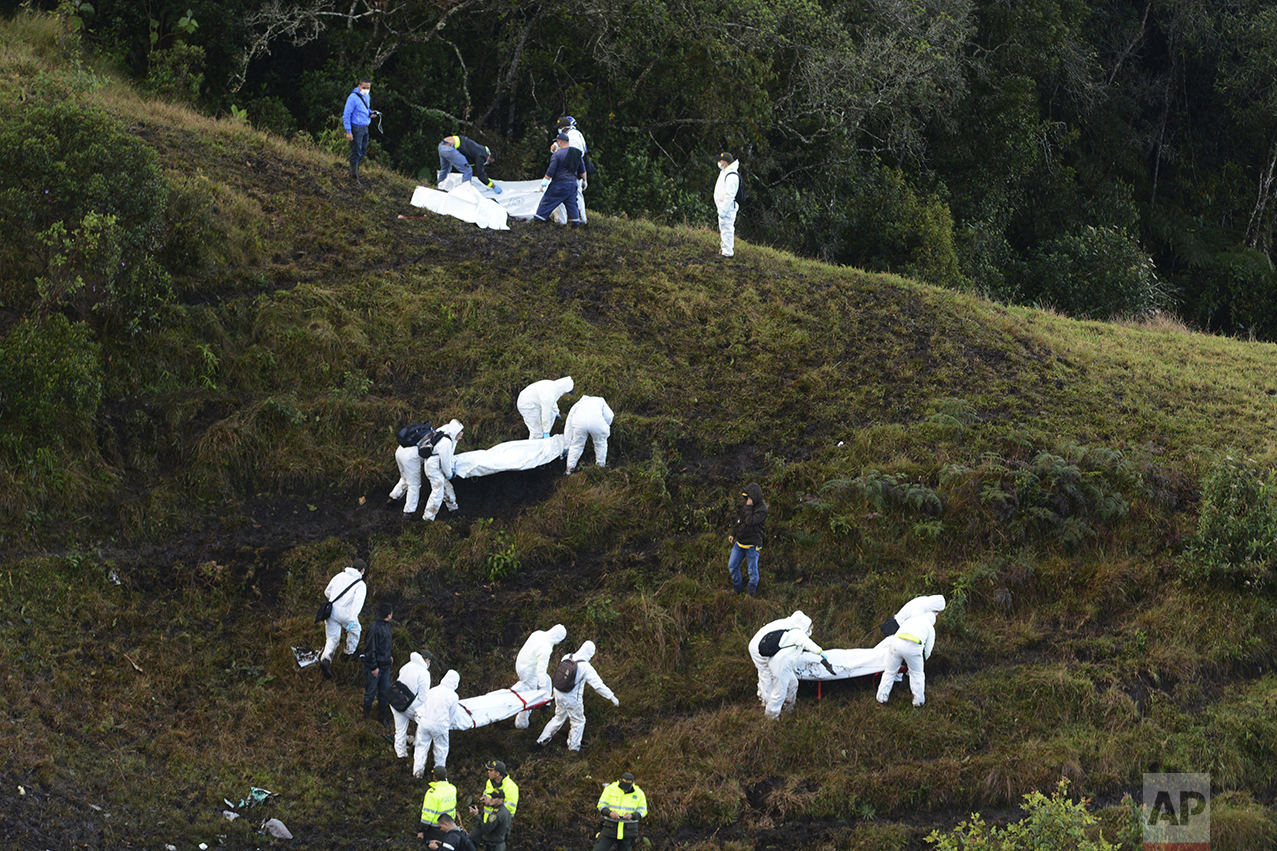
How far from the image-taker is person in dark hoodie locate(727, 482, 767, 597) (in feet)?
41.2

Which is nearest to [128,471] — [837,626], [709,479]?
[709,479]

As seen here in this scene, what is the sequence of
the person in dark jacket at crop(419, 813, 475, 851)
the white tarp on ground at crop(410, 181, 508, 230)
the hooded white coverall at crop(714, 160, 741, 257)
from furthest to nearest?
1. the white tarp on ground at crop(410, 181, 508, 230)
2. the hooded white coverall at crop(714, 160, 741, 257)
3. the person in dark jacket at crop(419, 813, 475, 851)

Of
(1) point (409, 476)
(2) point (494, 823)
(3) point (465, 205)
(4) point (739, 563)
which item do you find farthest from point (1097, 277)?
(2) point (494, 823)

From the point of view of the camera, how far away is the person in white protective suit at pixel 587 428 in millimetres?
14148

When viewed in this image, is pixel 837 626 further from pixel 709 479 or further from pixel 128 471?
pixel 128 471

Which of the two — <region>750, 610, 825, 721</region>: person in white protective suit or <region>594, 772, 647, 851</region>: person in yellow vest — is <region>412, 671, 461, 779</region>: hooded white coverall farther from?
<region>750, 610, 825, 721</region>: person in white protective suit

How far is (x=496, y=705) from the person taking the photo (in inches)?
445

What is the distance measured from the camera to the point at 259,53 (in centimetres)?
→ 2203

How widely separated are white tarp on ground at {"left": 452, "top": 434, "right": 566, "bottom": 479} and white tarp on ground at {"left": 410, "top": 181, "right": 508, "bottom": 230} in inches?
221

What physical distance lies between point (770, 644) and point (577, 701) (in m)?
1.94

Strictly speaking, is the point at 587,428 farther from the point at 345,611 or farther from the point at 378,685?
the point at 378,685

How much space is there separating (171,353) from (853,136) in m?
16.2

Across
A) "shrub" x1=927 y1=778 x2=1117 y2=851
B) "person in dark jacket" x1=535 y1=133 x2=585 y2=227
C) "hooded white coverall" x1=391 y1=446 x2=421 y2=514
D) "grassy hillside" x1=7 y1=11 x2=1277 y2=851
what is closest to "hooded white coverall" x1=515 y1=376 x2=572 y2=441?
"grassy hillside" x1=7 y1=11 x2=1277 y2=851

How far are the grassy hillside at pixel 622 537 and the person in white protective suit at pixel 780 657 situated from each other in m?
0.24
